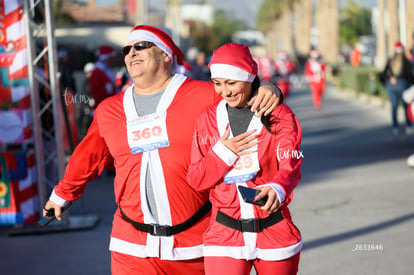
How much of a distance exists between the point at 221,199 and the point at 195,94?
2.12 ft

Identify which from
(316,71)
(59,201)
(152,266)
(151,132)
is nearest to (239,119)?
(151,132)

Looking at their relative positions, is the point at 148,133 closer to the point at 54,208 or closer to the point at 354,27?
the point at 54,208

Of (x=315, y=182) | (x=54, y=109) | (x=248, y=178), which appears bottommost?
(x=315, y=182)

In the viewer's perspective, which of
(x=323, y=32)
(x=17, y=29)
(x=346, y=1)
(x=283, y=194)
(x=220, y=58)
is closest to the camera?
(x=283, y=194)

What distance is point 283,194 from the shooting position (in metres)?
3.68

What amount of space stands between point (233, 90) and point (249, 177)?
0.42 metres

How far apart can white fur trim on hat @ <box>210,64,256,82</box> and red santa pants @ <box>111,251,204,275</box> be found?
3.28ft

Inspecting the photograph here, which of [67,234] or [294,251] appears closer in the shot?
[294,251]

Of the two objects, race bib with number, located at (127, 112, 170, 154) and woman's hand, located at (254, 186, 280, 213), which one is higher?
race bib with number, located at (127, 112, 170, 154)

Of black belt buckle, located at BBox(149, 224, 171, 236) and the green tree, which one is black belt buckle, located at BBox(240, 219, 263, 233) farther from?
the green tree

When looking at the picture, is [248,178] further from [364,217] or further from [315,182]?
[315,182]

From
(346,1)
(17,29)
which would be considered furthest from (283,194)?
(346,1)

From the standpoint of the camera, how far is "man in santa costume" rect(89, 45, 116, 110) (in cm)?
1319

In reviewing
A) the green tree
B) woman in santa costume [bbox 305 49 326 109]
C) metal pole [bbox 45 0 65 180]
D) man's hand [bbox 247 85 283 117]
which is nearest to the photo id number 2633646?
metal pole [bbox 45 0 65 180]
